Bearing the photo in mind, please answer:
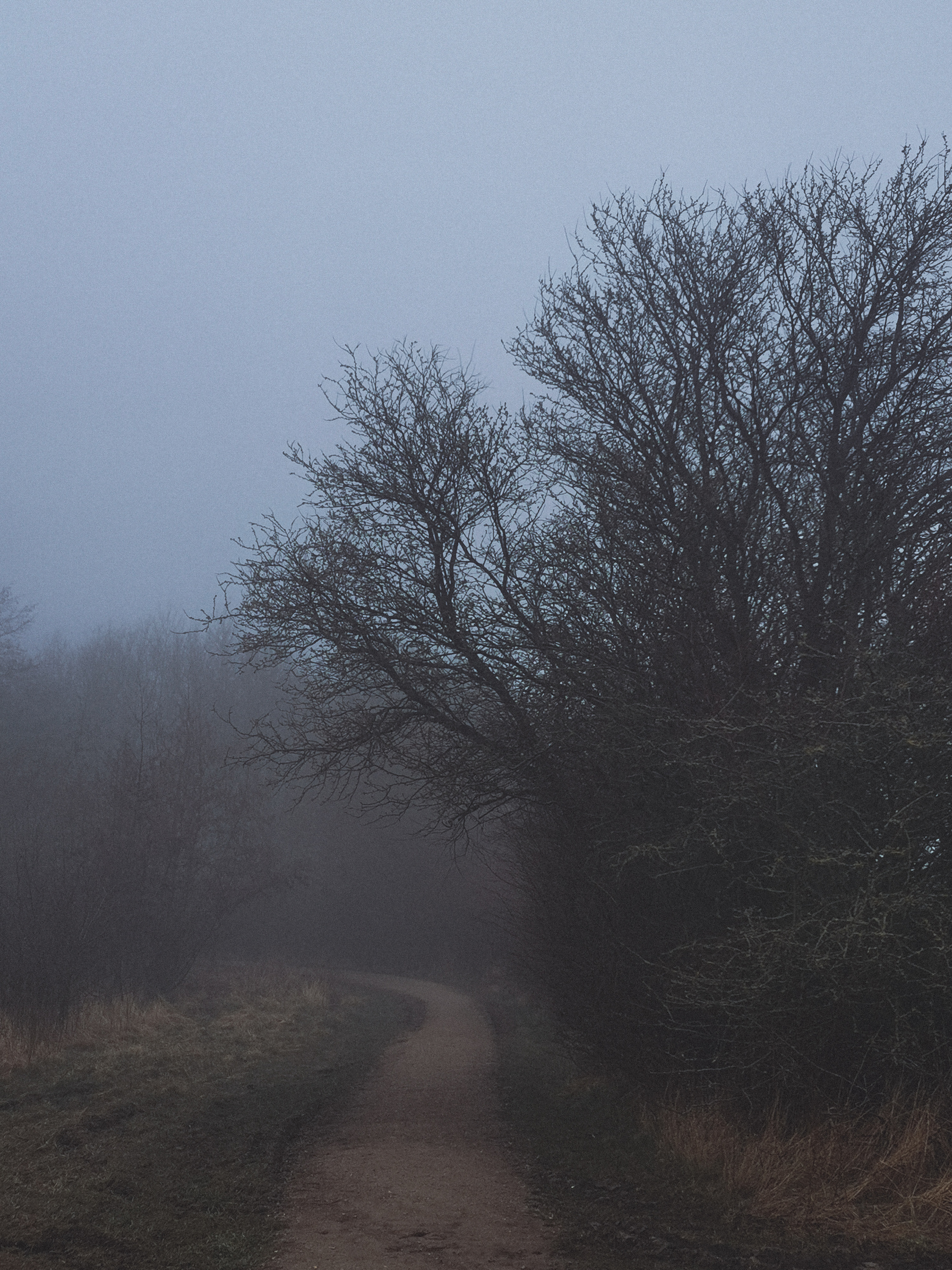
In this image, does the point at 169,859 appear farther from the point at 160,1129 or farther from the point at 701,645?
the point at 701,645

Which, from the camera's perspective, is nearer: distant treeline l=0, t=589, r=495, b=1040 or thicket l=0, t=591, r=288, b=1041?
thicket l=0, t=591, r=288, b=1041

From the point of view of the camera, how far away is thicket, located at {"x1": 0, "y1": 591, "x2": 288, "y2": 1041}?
14.7 metres

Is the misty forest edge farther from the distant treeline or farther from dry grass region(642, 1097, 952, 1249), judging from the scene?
the distant treeline

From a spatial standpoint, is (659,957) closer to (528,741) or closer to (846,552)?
(528,741)

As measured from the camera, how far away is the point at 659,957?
24.5 feet

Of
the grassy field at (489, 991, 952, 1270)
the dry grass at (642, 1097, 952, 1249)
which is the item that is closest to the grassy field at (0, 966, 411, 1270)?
the grassy field at (489, 991, 952, 1270)

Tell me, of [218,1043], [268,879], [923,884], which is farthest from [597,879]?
[268,879]

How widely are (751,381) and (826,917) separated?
16.7 feet

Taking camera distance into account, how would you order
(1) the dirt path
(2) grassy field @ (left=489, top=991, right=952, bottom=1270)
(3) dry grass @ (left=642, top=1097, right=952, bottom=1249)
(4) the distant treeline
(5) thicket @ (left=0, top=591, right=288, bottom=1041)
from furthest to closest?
(4) the distant treeline
(5) thicket @ (left=0, top=591, right=288, bottom=1041)
(3) dry grass @ (left=642, top=1097, right=952, bottom=1249)
(1) the dirt path
(2) grassy field @ (left=489, top=991, right=952, bottom=1270)

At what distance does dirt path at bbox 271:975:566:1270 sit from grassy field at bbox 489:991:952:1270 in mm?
333

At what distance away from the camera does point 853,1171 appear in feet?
19.7

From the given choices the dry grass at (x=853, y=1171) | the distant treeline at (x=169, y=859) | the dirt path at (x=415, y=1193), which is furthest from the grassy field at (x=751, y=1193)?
the distant treeline at (x=169, y=859)

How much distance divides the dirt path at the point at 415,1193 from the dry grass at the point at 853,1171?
4.72ft

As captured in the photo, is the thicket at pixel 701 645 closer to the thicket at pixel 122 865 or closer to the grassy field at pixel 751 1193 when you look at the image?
the grassy field at pixel 751 1193
